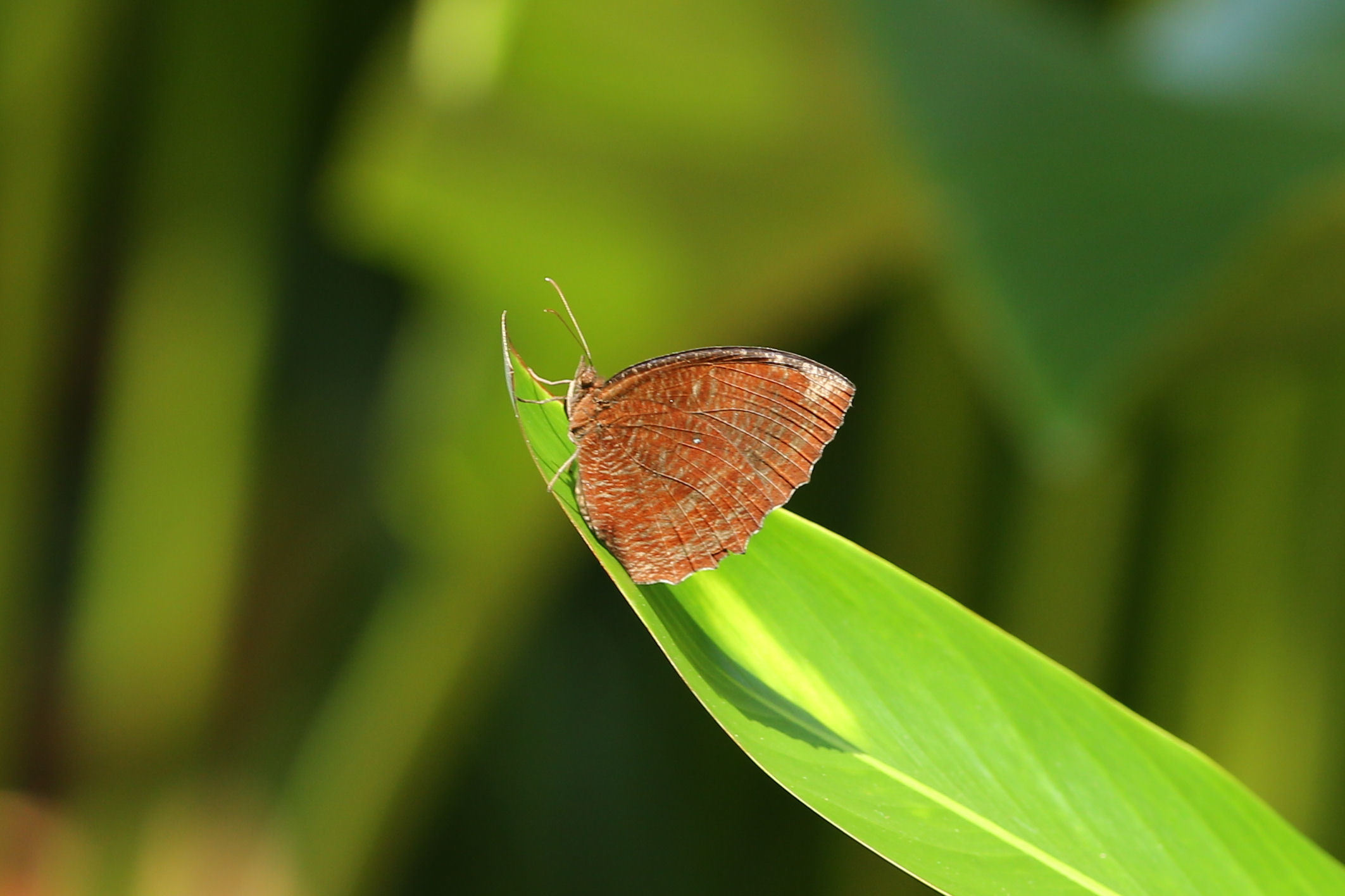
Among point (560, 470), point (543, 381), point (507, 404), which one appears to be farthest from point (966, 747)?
point (507, 404)

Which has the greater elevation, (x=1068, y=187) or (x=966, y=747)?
(x=1068, y=187)

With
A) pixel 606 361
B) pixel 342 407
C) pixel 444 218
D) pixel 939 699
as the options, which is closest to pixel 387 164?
pixel 444 218

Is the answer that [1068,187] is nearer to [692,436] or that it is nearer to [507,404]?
[692,436]

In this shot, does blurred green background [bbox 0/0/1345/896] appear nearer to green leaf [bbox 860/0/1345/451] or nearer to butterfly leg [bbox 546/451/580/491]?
green leaf [bbox 860/0/1345/451]

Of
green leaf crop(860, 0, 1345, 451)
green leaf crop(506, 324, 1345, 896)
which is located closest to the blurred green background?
green leaf crop(860, 0, 1345, 451)

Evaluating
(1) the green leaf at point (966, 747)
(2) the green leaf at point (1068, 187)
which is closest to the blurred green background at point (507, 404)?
(2) the green leaf at point (1068, 187)

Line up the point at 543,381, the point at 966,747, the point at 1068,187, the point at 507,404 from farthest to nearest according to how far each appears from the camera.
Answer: the point at 507,404 → the point at 543,381 → the point at 1068,187 → the point at 966,747

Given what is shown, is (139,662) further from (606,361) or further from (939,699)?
(939,699)
